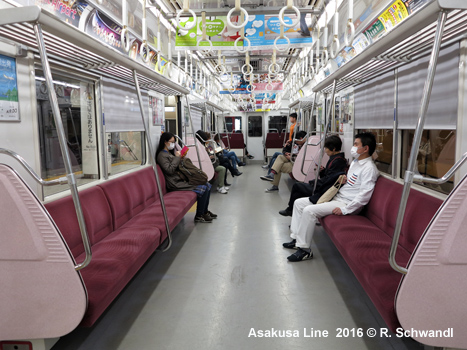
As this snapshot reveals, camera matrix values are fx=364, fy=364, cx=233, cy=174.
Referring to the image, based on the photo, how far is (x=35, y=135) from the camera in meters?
2.50

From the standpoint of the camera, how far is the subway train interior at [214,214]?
1.74 meters

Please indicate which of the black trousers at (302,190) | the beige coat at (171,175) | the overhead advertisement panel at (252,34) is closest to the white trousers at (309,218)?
the black trousers at (302,190)

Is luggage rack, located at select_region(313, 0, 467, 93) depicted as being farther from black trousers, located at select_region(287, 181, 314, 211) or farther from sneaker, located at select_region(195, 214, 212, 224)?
sneaker, located at select_region(195, 214, 212, 224)

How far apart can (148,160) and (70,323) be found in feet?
12.2

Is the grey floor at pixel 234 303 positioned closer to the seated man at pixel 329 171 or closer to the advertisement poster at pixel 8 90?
the seated man at pixel 329 171

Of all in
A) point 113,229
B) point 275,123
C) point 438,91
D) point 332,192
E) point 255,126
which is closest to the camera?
point 438,91

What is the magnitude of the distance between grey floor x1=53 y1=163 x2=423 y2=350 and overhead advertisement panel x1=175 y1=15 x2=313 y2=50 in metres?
2.82

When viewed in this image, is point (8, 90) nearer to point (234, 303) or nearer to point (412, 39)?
point (234, 303)

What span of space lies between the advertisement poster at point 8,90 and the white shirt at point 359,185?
2.96 metres

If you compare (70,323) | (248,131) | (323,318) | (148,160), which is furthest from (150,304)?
(248,131)

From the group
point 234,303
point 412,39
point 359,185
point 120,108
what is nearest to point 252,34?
point 120,108

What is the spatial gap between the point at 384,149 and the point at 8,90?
146 inches

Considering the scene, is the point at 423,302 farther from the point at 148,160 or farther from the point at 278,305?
the point at 148,160

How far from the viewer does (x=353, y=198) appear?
3760 mm
